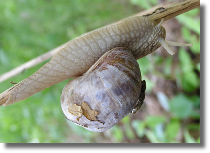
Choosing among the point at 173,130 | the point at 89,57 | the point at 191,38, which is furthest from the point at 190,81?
the point at 89,57

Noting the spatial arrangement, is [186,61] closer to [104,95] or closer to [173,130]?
[173,130]

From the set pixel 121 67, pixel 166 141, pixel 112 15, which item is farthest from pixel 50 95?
pixel 121 67

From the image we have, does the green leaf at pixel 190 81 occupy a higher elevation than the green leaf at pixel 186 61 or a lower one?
lower

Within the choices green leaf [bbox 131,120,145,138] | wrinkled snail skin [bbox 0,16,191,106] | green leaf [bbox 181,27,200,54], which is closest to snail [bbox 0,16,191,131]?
wrinkled snail skin [bbox 0,16,191,106]

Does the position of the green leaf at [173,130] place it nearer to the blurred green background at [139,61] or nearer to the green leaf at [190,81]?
the blurred green background at [139,61]

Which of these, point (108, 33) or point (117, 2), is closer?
point (108, 33)

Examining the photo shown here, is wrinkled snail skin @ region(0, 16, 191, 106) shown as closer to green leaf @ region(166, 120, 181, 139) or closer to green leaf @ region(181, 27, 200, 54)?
green leaf @ region(181, 27, 200, 54)

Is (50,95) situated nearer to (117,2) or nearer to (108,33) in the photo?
(117,2)

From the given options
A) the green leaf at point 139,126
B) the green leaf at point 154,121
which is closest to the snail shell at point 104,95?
the green leaf at point 154,121
